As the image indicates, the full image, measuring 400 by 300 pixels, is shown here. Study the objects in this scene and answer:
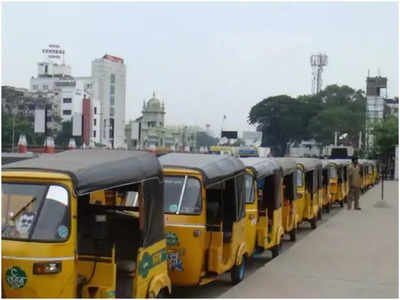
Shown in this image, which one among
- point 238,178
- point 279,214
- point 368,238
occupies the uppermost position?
point 238,178

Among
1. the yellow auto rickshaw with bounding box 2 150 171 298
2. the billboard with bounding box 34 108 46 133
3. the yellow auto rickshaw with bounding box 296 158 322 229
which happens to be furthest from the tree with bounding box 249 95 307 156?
the yellow auto rickshaw with bounding box 2 150 171 298

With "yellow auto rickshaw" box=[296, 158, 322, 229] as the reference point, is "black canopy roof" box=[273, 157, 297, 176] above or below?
above

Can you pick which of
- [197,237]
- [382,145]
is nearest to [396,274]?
[197,237]

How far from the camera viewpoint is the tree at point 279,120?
269 feet

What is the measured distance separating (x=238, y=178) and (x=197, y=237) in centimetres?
183

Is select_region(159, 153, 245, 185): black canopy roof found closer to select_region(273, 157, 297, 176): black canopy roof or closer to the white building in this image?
select_region(273, 157, 297, 176): black canopy roof

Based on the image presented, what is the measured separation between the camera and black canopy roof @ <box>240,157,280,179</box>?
11180 millimetres

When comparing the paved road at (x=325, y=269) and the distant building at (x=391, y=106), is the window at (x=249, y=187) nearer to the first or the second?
the paved road at (x=325, y=269)

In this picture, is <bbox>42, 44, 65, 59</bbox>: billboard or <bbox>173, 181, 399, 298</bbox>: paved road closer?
<bbox>173, 181, 399, 298</bbox>: paved road

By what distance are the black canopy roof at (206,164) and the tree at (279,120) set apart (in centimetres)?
7224

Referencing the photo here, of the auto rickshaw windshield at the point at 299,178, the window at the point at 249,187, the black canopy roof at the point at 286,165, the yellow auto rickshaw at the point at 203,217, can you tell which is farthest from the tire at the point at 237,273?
the auto rickshaw windshield at the point at 299,178

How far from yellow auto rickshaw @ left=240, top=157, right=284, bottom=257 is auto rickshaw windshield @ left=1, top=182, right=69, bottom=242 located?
552 centimetres

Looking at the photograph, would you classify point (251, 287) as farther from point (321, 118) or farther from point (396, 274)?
point (321, 118)

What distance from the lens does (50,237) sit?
17.5 ft
